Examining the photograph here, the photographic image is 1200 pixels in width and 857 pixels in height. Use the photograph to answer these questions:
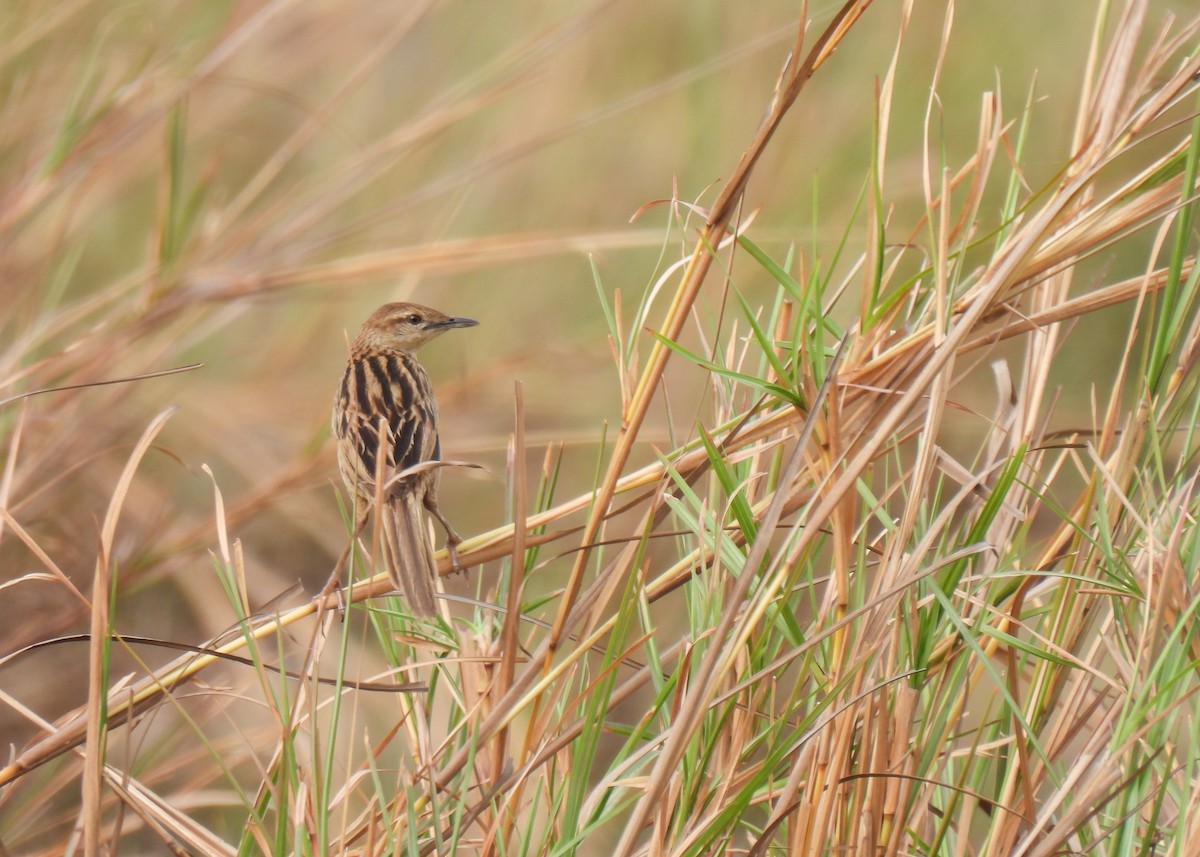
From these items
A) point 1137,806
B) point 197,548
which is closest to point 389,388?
point 197,548

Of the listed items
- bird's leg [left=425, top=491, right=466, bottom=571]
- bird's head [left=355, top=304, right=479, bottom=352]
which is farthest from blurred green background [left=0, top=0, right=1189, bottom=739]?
bird's leg [left=425, top=491, right=466, bottom=571]

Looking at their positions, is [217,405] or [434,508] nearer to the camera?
[434,508]

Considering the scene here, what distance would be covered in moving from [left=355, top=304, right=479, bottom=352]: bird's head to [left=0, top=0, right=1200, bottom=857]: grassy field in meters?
0.19

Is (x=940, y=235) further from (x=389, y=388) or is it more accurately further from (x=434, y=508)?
(x=389, y=388)

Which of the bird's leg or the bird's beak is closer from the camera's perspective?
Answer: the bird's leg

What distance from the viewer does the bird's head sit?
175 inches

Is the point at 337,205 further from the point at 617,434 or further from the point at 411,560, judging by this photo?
the point at 411,560

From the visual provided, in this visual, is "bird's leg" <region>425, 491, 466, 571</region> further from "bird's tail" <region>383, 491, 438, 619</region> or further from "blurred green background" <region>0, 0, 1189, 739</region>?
"blurred green background" <region>0, 0, 1189, 739</region>

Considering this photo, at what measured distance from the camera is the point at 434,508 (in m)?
3.11

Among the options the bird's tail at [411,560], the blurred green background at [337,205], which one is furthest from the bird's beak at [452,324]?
the bird's tail at [411,560]

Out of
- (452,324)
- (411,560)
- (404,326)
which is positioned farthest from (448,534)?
(404,326)

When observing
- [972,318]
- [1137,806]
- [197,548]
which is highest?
[972,318]

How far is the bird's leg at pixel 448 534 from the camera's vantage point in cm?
245

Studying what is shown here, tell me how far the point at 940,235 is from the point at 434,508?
1.67 meters
